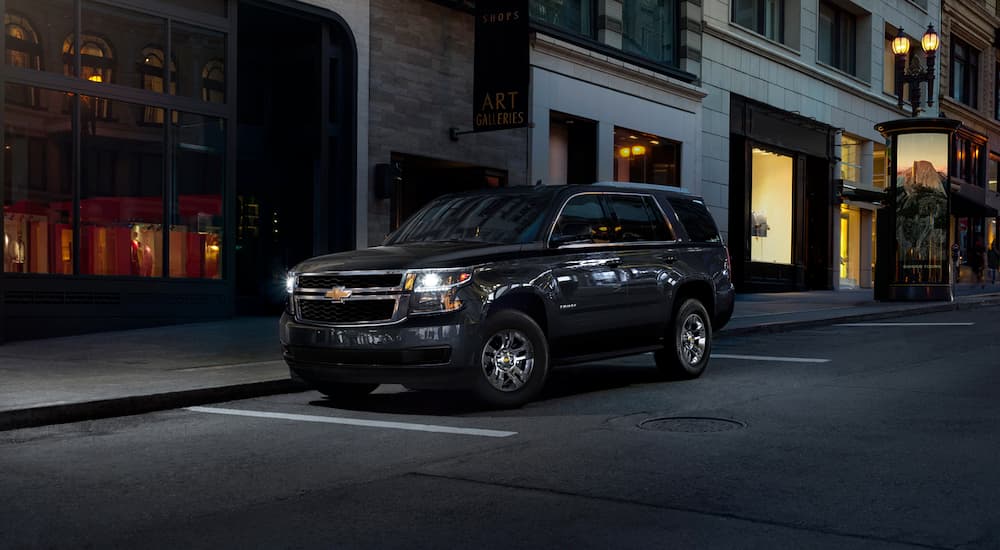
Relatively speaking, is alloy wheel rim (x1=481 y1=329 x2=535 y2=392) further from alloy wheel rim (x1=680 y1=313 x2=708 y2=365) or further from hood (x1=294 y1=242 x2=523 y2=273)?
alloy wheel rim (x1=680 y1=313 x2=708 y2=365)

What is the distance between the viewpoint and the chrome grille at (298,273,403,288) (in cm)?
859

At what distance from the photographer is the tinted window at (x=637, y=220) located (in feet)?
34.0

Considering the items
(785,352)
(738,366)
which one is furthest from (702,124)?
(738,366)

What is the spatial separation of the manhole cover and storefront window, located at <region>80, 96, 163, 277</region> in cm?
1010

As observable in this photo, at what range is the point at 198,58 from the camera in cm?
1672

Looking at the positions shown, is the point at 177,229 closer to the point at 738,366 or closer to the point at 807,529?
the point at 738,366

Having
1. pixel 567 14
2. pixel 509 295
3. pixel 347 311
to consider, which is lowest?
pixel 347 311

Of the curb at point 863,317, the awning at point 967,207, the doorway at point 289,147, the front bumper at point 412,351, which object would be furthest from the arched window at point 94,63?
the awning at point 967,207

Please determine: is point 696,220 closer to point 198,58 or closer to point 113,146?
point 113,146

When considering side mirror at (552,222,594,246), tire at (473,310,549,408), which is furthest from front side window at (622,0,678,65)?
tire at (473,310,549,408)

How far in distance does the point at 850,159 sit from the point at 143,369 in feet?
102

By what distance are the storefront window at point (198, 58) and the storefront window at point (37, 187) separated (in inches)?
83.7

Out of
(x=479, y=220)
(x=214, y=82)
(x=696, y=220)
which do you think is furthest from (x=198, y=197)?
(x=696, y=220)

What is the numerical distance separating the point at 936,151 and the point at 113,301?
19973 millimetres
